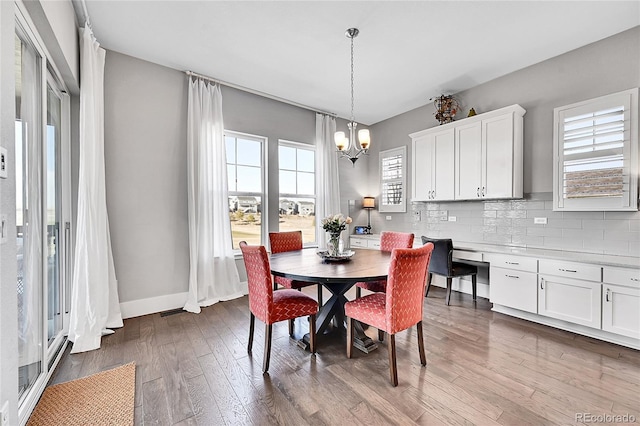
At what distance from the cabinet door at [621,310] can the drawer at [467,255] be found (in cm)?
114

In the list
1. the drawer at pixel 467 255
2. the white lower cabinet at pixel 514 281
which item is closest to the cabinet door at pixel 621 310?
the white lower cabinet at pixel 514 281

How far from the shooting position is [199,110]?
3582mm

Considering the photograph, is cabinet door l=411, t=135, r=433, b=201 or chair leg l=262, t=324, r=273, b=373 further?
cabinet door l=411, t=135, r=433, b=201

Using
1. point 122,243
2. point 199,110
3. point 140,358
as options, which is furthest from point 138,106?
point 140,358

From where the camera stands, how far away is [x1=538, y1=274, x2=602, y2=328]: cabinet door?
8.52ft

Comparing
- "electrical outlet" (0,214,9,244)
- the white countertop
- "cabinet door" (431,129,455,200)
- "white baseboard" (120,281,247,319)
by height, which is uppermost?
"cabinet door" (431,129,455,200)

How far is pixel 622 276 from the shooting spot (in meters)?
2.45

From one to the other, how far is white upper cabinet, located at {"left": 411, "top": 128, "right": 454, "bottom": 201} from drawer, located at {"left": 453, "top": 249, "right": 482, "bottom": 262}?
0.81m

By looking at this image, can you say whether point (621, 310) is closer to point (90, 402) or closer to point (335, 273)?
point (335, 273)

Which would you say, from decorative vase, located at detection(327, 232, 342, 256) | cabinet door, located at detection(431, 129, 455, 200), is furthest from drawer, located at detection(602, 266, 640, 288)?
decorative vase, located at detection(327, 232, 342, 256)

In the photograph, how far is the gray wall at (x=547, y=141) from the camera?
281cm

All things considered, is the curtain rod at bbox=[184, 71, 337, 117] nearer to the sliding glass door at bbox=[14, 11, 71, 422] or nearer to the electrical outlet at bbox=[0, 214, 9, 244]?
the sliding glass door at bbox=[14, 11, 71, 422]

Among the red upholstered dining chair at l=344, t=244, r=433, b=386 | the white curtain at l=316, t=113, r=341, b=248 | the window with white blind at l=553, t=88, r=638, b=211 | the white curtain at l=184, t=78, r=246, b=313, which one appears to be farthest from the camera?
the white curtain at l=316, t=113, r=341, b=248

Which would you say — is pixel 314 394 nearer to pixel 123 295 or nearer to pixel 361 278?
pixel 361 278
